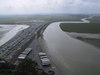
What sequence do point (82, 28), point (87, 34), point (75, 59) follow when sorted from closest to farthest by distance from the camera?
point (75, 59), point (87, 34), point (82, 28)

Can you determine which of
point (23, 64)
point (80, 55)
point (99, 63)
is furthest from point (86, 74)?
point (23, 64)

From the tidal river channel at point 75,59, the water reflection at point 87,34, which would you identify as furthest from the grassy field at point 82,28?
the tidal river channel at point 75,59

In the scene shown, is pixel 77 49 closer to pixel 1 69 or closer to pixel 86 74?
pixel 86 74

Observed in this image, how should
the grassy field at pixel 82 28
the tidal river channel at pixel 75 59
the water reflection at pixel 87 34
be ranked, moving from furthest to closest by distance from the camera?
the grassy field at pixel 82 28 < the water reflection at pixel 87 34 < the tidal river channel at pixel 75 59

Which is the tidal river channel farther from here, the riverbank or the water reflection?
the water reflection

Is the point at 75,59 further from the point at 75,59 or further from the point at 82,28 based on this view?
the point at 82,28

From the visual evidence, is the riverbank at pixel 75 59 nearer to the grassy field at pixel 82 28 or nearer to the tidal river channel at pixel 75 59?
the tidal river channel at pixel 75 59

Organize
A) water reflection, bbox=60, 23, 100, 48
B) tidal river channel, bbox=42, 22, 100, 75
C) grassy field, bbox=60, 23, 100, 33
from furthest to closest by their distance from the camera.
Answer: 1. grassy field, bbox=60, 23, 100, 33
2. water reflection, bbox=60, 23, 100, 48
3. tidal river channel, bbox=42, 22, 100, 75

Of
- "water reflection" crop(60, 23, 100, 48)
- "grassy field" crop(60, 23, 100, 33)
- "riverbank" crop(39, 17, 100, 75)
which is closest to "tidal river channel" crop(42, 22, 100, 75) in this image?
"riverbank" crop(39, 17, 100, 75)

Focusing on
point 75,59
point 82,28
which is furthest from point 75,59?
point 82,28

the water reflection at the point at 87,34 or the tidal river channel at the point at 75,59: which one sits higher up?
the water reflection at the point at 87,34

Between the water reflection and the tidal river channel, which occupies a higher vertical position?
the water reflection
